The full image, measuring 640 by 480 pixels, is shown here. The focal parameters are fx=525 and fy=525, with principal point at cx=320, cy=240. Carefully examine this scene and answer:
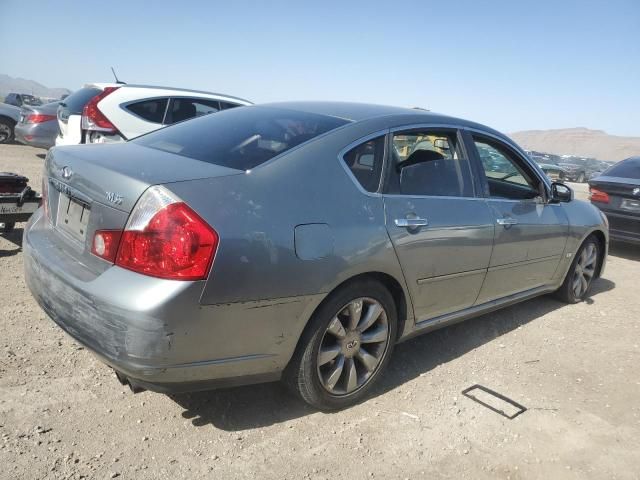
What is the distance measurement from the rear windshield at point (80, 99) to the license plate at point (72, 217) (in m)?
5.61

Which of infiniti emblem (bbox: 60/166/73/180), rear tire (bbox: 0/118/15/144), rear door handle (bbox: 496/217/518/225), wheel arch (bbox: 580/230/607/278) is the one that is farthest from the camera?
rear tire (bbox: 0/118/15/144)

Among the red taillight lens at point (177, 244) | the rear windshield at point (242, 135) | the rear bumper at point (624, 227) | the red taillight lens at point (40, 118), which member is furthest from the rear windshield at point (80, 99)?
the rear bumper at point (624, 227)

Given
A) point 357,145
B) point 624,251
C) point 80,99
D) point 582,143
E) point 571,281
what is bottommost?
point 624,251

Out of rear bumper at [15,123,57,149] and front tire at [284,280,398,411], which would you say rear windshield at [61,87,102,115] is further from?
front tire at [284,280,398,411]

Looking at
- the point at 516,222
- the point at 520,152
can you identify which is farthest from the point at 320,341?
the point at 520,152

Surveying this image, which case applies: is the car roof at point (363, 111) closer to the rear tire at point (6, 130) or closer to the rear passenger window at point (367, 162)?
the rear passenger window at point (367, 162)

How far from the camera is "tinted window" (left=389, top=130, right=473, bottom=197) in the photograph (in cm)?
306

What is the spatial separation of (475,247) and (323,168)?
4.29 feet

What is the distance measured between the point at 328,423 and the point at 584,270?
3.51m

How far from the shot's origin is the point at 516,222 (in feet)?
12.4

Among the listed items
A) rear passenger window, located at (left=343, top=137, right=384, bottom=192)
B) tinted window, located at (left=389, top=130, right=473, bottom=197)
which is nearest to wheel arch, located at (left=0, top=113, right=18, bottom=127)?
tinted window, located at (left=389, top=130, right=473, bottom=197)

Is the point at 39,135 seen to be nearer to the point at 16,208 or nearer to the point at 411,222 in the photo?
the point at 16,208

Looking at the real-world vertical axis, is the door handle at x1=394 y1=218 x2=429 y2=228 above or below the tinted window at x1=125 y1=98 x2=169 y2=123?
above

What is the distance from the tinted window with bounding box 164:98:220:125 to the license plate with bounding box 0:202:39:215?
3248mm
